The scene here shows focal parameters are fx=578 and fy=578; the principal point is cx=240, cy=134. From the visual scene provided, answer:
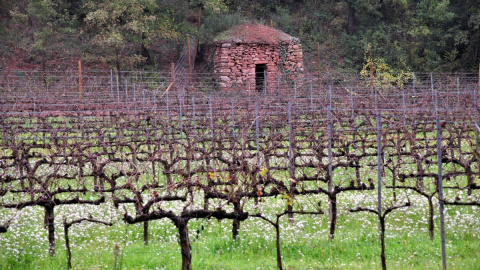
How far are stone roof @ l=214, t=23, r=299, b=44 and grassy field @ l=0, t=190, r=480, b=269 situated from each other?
58.5 feet

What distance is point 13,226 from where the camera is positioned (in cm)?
954

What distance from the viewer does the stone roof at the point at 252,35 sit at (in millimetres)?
27453

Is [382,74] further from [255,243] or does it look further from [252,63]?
[255,243]

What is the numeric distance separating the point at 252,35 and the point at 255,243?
66.3 feet

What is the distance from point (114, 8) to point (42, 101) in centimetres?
786

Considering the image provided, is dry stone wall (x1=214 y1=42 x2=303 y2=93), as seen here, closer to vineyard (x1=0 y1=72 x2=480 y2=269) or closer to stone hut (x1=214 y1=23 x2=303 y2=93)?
stone hut (x1=214 y1=23 x2=303 y2=93)

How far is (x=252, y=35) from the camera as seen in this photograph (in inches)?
1096

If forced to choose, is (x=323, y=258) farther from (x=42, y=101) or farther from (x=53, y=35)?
(x=53, y=35)

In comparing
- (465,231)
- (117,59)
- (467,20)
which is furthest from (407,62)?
(465,231)

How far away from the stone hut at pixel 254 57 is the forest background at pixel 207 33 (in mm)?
1528

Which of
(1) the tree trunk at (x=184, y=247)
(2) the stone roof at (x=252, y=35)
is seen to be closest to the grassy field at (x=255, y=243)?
(1) the tree trunk at (x=184, y=247)

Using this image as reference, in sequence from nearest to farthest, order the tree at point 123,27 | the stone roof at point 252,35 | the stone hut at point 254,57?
the tree at point 123,27
the stone hut at point 254,57
the stone roof at point 252,35

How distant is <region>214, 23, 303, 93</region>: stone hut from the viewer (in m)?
27.3

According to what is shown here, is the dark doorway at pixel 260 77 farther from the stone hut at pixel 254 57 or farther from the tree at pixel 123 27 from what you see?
the tree at pixel 123 27
